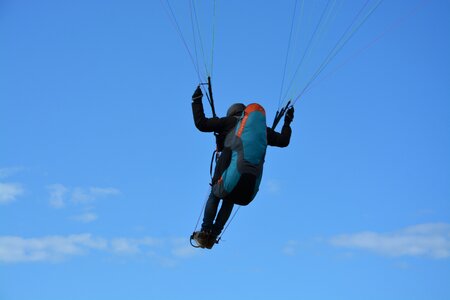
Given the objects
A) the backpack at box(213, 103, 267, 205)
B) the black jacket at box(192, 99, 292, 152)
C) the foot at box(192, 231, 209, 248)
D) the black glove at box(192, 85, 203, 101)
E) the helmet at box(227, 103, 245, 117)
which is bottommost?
the foot at box(192, 231, 209, 248)

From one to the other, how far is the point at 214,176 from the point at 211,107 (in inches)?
41.5

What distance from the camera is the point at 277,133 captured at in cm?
1343

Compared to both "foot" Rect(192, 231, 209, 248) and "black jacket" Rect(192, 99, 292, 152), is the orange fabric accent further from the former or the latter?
"foot" Rect(192, 231, 209, 248)

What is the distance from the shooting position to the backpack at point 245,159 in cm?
1248

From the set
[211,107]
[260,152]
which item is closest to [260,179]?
[260,152]

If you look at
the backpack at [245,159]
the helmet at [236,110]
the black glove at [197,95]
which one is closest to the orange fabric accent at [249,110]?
the backpack at [245,159]

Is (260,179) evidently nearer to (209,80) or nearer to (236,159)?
(236,159)

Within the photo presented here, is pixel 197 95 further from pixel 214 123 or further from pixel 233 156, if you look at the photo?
pixel 233 156

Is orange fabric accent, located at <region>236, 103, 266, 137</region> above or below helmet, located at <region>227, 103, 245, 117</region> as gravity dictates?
below

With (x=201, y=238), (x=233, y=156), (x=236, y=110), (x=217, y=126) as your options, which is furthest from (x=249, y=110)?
(x=201, y=238)

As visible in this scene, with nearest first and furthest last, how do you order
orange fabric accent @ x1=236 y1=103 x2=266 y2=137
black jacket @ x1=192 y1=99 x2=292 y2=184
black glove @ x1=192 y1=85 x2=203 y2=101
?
orange fabric accent @ x1=236 y1=103 x2=266 y2=137
black jacket @ x1=192 y1=99 x2=292 y2=184
black glove @ x1=192 y1=85 x2=203 y2=101

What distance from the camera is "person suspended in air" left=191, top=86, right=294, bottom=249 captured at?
1252 cm

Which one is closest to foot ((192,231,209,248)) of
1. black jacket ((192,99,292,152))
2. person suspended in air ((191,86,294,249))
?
person suspended in air ((191,86,294,249))

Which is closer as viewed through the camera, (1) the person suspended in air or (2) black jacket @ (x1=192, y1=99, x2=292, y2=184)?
(1) the person suspended in air
